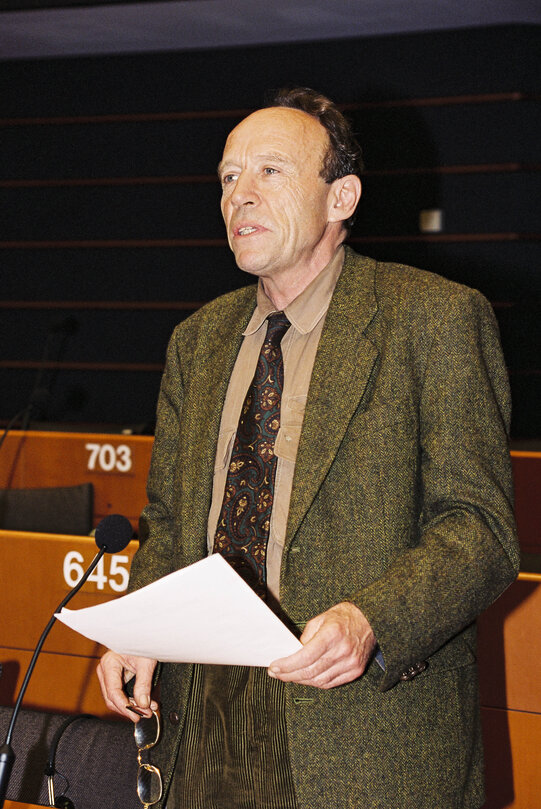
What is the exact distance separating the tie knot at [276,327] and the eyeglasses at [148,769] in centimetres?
58

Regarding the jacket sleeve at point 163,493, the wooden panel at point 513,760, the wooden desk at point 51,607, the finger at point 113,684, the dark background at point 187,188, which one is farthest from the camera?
the dark background at point 187,188

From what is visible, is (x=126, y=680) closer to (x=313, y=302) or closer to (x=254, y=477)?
(x=254, y=477)

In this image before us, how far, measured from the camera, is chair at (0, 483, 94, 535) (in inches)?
119

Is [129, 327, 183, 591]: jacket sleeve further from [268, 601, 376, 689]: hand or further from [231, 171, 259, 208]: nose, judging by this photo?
[268, 601, 376, 689]: hand

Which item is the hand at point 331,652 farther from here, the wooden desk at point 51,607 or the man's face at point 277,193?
the wooden desk at point 51,607

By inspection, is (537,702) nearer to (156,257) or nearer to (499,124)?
(499,124)

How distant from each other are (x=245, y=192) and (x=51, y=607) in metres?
1.35

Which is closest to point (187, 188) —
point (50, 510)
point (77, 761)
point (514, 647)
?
point (50, 510)

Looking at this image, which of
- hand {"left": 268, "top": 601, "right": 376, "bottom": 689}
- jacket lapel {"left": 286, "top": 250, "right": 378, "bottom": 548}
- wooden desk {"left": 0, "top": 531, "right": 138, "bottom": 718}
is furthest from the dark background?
hand {"left": 268, "top": 601, "right": 376, "bottom": 689}

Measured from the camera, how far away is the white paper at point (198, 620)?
3.03 ft

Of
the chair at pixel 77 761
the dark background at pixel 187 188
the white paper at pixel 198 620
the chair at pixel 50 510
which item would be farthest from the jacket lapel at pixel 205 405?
the dark background at pixel 187 188

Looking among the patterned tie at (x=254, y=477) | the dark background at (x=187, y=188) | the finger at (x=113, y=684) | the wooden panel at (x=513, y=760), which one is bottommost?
the wooden panel at (x=513, y=760)

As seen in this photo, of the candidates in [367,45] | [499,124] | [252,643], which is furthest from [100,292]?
[252,643]

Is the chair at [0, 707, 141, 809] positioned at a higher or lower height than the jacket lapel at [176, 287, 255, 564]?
lower
